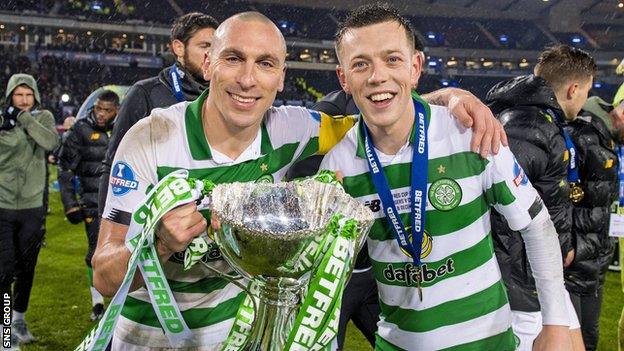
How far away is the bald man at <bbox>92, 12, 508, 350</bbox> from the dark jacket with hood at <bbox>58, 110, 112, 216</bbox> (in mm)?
3265

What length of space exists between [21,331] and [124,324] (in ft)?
9.53

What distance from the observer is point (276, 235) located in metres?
1.03

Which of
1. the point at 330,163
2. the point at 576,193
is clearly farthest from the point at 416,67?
the point at 576,193

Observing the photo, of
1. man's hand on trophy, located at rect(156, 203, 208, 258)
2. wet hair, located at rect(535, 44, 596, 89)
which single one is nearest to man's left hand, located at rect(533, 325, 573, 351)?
man's hand on trophy, located at rect(156, 203, 208, 258)

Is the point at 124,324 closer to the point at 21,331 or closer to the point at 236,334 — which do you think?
the point at 236,334

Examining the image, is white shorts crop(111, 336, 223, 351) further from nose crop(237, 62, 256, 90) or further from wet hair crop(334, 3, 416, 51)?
wet hair crop(334, 3, 416, 51)

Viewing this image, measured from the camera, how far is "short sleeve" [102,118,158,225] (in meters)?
1.51

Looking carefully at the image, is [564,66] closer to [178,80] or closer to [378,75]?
[378,75]

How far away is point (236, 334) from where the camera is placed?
1.24 m

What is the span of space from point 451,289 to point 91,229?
11.6ft

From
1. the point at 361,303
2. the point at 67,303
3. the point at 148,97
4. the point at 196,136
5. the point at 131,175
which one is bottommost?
the point at 67,303

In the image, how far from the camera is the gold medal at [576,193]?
3172mm

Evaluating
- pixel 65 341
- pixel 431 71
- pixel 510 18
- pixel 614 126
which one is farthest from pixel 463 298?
pixel 510 18

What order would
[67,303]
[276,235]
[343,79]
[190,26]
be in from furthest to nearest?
1. [67,303]
2. [190,26]
3. [343,79]
4. [276,235]
